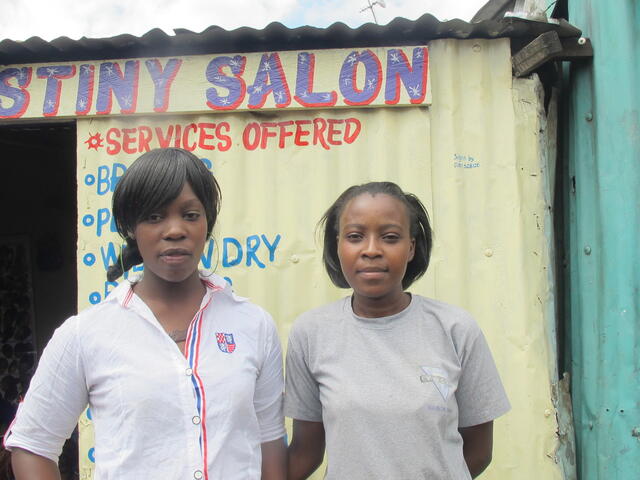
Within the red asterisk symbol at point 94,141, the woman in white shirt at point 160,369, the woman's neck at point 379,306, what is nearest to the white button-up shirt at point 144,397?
the woman in white shirt at point 160,369

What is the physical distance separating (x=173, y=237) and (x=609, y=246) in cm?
236

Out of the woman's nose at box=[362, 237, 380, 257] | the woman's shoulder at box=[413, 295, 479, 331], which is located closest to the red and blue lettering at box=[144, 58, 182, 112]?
the woman's nose at box=[362, 237, 380, 257]

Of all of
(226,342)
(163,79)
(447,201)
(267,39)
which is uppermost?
(267,39)

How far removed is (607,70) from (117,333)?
110 inches

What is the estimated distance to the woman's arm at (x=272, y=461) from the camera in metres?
1.73

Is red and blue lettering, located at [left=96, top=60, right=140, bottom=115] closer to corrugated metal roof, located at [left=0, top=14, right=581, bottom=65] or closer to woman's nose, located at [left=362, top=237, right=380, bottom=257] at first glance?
corrugated metal roof, located at [left=0, top=14, right=581, bottom=65]

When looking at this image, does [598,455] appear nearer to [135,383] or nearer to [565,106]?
[565,106]

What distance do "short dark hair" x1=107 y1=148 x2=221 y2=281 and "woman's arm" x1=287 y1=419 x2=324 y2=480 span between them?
78 cm

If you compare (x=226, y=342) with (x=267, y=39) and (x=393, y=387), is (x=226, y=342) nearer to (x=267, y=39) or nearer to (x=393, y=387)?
(x=393, y=387)

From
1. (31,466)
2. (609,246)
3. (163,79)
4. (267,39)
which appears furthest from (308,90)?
(31,466)

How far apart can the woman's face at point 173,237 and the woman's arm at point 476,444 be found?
1037mm

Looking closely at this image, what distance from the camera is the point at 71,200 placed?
6180 millimetres

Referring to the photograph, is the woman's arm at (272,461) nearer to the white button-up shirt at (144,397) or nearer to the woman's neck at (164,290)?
the white button-up shirt at (144,397)

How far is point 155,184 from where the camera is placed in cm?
158
